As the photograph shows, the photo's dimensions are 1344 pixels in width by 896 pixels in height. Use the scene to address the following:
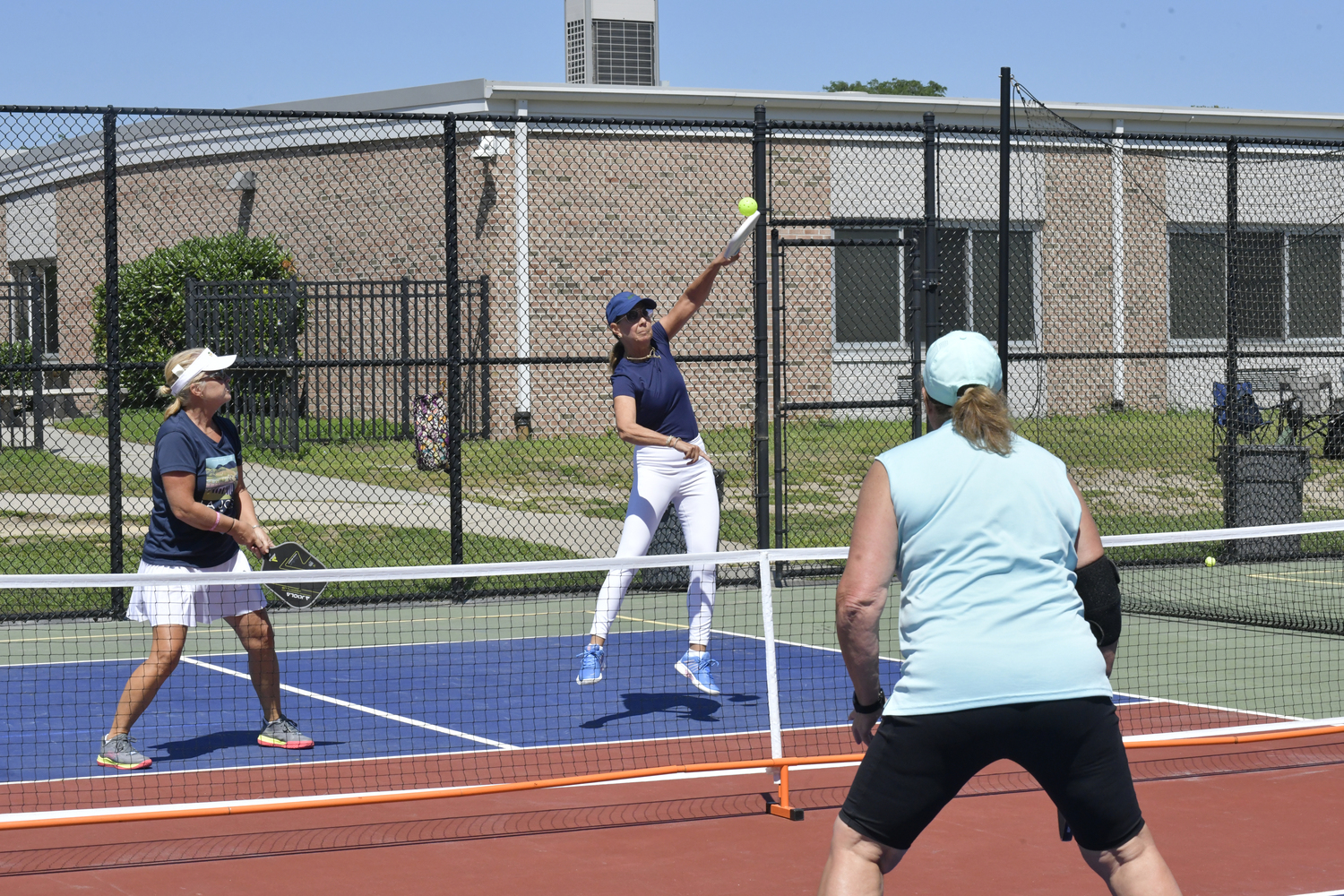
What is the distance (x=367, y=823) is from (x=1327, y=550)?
1060cm

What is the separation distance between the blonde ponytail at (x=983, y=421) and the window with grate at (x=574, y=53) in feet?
75.3

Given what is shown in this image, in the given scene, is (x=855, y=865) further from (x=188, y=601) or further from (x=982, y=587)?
(x=188, y=601)

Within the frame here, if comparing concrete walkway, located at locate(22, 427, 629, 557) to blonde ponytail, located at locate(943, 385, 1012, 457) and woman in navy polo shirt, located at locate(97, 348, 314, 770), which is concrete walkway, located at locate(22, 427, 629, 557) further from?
blonde ponytail, located at locate(943, 385, 1012, 457)

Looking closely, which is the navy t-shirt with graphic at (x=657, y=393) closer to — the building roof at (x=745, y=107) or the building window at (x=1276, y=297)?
the building window at (x=1276, y=297)

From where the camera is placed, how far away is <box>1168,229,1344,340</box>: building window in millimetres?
16984

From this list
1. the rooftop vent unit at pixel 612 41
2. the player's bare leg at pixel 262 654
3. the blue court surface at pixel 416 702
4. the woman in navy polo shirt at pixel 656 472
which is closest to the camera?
the player's bare leg at pixel 262 654

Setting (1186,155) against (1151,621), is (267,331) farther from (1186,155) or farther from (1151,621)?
(1151,621)

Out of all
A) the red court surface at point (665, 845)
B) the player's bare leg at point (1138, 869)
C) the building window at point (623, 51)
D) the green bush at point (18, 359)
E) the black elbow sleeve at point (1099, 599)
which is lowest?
the red court surface at point (665, 845)

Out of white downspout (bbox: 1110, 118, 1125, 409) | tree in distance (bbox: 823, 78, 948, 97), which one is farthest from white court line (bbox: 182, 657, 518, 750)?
tree in distance (bbox: 823, 78, 948, 97)

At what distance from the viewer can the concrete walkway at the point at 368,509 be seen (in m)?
14.6

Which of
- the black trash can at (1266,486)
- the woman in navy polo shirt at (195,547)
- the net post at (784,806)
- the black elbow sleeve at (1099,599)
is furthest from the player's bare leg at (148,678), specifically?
the black trash can at (1266,486)

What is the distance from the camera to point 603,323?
19.6 metres

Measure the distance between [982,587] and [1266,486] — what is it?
10.5 m

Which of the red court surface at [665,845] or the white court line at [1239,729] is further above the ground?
the white court line at [1239,729]
